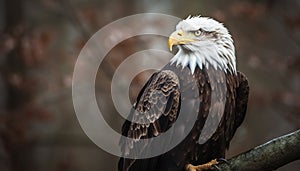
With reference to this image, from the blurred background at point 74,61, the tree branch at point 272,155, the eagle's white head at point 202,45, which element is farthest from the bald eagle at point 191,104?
the blurred background at point 74,61

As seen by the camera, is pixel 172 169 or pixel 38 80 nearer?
pixel 172 169

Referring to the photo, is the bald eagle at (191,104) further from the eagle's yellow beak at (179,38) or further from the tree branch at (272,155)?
the tree branch at (272,155)

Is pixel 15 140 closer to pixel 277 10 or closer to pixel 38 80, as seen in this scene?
pixel 38 80

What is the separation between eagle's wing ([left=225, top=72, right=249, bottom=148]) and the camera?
4711 mm

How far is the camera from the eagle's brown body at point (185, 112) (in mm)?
4500

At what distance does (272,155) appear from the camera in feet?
12.5

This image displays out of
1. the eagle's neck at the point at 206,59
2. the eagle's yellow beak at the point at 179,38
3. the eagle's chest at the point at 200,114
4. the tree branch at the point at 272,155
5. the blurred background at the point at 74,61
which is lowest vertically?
the tree branch at the point at 272,155

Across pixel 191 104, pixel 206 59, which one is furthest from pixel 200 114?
pixel 206 59

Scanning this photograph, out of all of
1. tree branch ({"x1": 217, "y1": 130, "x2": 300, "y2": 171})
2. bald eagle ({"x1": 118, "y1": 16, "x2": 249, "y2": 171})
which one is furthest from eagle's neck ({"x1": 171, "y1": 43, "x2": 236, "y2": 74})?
tree branch ({"x1": 217, "y1": 130, "x2": 300, "y2": 171})

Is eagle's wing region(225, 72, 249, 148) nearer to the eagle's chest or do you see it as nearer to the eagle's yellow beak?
the eagle's chest

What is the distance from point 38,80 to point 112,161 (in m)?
1.62

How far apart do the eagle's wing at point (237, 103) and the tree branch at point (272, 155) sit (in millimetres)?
758

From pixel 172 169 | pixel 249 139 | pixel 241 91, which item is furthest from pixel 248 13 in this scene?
pixel 172 169

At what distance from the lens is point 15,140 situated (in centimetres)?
834
